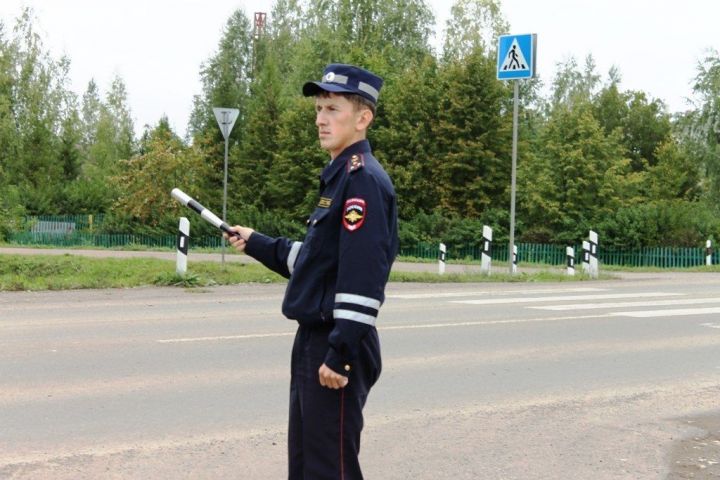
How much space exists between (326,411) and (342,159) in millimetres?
918

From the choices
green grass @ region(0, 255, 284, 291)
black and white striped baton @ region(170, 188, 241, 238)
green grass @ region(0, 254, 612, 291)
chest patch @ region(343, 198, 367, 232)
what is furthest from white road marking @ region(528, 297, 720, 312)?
chest patch @ region(343, 198, 367, 232)

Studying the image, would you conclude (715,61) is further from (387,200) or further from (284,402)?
(387,200)

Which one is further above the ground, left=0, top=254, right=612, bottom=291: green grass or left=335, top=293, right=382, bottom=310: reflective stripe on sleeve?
left=335, top=293, right=382, bottom=310: reflective stripe on sleeve

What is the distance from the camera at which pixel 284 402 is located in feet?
22.8

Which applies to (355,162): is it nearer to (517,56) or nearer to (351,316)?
(351,316)

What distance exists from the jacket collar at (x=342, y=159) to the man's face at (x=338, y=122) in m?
0.02

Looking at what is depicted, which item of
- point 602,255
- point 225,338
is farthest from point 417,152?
point 225,338

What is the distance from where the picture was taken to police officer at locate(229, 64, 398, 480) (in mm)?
3361

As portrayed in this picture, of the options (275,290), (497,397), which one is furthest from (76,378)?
(275,290)

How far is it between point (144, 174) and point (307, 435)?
37.6 meters

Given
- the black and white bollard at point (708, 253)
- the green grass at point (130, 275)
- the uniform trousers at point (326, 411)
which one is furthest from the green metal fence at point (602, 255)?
the uniform trousers at point (326, 411)

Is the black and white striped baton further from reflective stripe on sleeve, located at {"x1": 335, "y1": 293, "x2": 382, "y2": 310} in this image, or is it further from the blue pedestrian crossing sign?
the blue pedestrian crossing sign

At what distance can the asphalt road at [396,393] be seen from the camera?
18.0 feet

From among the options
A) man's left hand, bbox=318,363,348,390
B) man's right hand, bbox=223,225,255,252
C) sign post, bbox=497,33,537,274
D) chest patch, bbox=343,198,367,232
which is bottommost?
man's left hand, bbox=318,363,348,390
